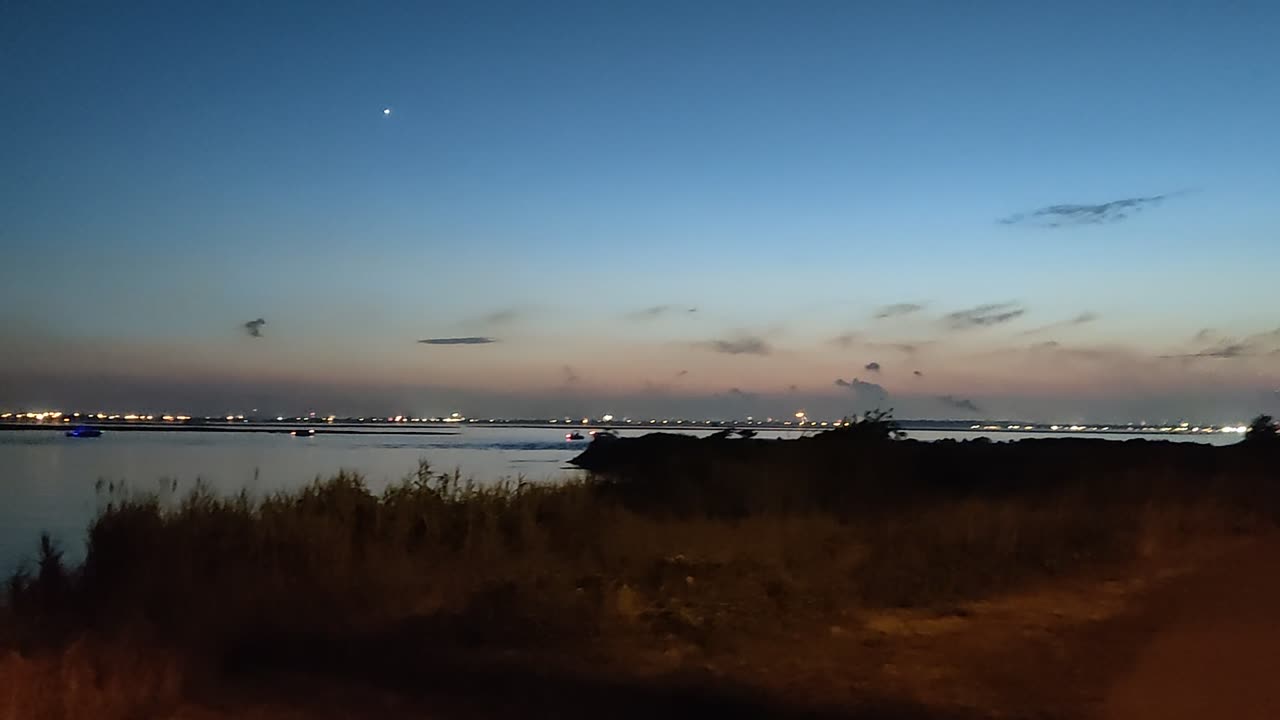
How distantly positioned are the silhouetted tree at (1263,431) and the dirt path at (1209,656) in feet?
173

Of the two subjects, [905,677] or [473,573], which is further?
[473,573]

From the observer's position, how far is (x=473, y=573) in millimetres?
15391

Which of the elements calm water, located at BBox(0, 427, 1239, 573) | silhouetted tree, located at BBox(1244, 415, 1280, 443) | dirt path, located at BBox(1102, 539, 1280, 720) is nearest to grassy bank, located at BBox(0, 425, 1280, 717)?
dirt path, located at BBox(1102, 539, 1280, 720)

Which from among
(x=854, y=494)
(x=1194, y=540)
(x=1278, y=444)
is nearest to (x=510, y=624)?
(x=1194, y=540)

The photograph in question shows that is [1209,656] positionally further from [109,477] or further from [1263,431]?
[1263,431]

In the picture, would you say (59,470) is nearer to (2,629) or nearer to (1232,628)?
(2,629)

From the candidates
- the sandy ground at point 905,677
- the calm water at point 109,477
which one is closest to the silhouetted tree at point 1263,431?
the calm water at point 109,477

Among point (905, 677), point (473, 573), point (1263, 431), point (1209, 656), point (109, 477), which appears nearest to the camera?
point (905, 677)

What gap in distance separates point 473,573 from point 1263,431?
2576 inches

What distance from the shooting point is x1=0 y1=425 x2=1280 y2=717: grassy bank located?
10.8 m

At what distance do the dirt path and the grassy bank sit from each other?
234 centimetres

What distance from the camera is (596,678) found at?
10.6 m

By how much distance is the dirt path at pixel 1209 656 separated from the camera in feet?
31.2

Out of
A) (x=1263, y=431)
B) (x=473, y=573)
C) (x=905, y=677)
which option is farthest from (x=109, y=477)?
(x=1263, y=431)
